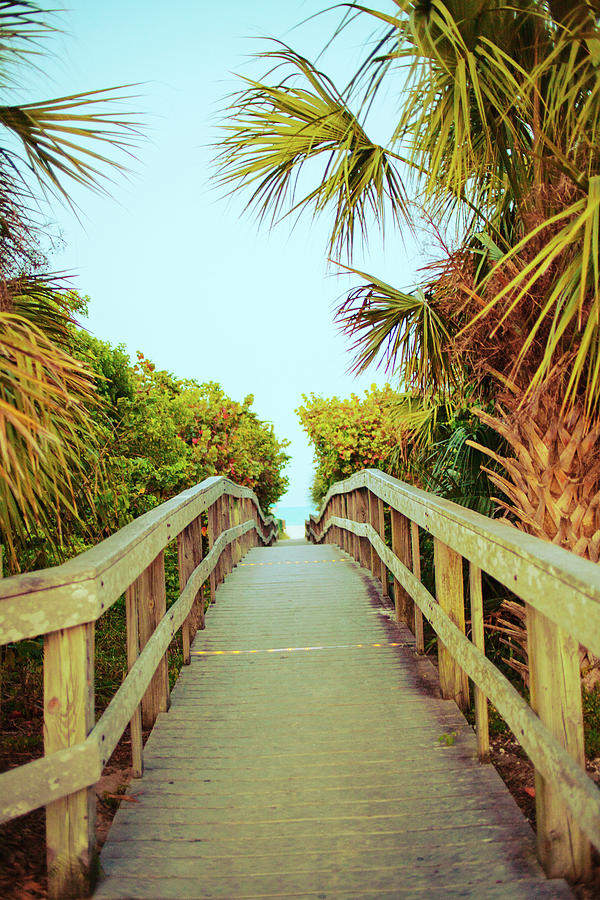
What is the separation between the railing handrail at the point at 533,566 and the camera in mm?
1830

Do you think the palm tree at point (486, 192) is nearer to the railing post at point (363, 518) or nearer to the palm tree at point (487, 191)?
the palm tree at point (487, 191)

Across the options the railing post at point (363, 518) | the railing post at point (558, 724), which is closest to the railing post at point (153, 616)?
the railing post at point (558, 724)

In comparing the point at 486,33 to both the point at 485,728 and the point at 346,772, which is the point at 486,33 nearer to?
the point at 485,728

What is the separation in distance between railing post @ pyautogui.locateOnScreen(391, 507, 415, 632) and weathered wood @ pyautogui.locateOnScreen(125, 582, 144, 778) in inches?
93.8

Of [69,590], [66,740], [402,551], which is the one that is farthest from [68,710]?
[402,551]

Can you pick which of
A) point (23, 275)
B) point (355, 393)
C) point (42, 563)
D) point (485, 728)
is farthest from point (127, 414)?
point (355, 393)

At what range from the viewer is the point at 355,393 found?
55.9 ft

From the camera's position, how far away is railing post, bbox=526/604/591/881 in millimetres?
2123

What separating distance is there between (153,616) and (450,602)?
1.46m

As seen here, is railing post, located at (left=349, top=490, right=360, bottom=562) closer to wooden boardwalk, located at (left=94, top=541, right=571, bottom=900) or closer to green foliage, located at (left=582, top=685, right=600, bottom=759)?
wooden boardwalk, located at (left=94, top=541, right=571, bottom=900)

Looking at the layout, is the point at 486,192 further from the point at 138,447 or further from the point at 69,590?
the point at 138,447

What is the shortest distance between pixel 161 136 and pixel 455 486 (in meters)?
4.24

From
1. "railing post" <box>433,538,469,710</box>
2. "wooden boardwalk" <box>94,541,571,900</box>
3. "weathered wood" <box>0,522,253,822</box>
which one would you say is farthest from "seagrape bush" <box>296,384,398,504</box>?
"weathered wood" <box>0,522,253,822</box>

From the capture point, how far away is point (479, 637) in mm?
2916
